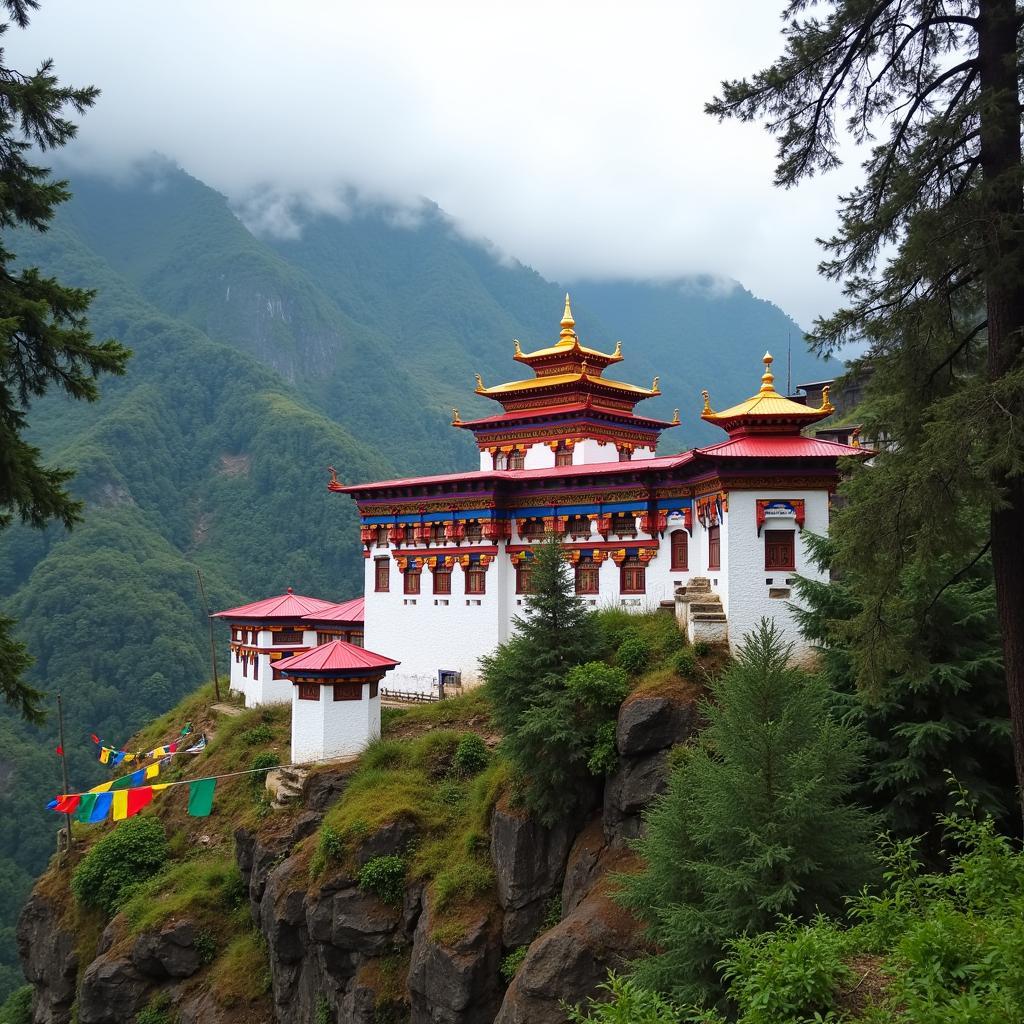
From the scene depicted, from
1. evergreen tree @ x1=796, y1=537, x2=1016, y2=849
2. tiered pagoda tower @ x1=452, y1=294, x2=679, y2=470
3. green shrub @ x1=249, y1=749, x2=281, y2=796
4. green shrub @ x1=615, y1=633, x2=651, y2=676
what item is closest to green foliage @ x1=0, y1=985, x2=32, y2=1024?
green shrub @ x1=249, y1=749, x2=281, y2=796

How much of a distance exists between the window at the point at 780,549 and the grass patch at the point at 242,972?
15842 mm

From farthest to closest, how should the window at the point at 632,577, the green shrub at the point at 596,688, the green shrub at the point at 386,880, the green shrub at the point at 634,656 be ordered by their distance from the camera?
the window at the point at 632,577
the green shrub at the point at 634,656
the green shrub at the point at 386,880
the green shrub at the point at 596,688

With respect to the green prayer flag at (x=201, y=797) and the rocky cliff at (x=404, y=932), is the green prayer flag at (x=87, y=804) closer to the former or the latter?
the green prayer flag at (x=201, y=797)

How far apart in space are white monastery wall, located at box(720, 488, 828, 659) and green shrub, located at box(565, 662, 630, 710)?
3755 mm

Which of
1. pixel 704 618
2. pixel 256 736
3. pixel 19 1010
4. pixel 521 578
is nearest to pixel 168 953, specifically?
pixel 256 736

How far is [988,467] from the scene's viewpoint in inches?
391

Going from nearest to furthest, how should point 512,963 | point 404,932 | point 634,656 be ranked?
point 512,963 → point 404,932 → point 634,656

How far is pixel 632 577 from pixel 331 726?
9.53 m

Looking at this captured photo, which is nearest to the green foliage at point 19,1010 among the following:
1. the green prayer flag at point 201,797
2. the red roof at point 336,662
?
the green prayer flag at point 201,797

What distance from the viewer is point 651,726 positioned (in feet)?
64.0

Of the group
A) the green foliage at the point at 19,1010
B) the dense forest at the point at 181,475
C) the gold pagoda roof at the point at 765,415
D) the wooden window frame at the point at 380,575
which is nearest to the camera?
the gold pagoda roof at the point at 765,415

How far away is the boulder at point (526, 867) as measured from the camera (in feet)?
64.8

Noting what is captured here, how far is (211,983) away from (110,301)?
16027cm

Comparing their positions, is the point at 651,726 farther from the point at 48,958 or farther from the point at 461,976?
the point at 48,958
